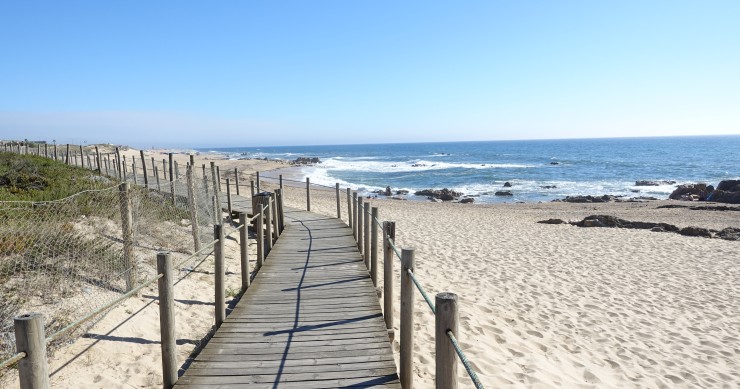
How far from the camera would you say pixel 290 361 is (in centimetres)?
403

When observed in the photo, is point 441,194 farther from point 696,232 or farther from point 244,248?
point 244,248

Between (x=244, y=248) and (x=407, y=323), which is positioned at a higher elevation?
(x=244, y=248)

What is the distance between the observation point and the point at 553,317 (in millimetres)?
6824

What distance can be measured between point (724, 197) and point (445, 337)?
30375mm

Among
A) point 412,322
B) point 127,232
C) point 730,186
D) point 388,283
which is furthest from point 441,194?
point 412,322

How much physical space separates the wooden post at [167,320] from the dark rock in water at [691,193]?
104ft

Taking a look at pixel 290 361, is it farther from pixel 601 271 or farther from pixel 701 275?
pixel 701 275

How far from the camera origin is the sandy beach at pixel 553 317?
15.6 feet

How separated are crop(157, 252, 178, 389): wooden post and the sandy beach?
605 millimetres

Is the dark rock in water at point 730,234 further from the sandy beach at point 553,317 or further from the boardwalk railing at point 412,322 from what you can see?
the boardwalk railing at point 412,322

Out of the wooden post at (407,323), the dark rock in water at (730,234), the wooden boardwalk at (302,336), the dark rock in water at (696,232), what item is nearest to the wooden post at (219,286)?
the wooden boardwalk at (302,336)

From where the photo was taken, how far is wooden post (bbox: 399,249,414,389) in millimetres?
3746

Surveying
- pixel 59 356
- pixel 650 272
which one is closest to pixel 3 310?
pixel 59 356

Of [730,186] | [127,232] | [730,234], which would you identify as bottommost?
[730,234]
